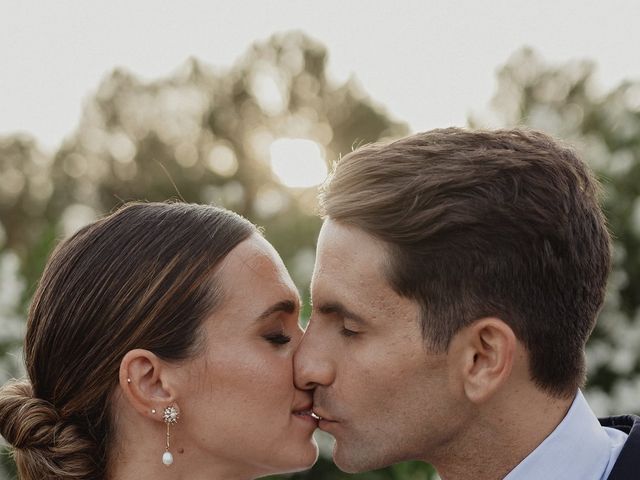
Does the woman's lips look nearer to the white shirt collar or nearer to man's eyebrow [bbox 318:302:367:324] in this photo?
man's eyebrow [bbox 318:302:367:324]

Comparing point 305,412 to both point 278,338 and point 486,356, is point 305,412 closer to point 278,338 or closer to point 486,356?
point 278,338

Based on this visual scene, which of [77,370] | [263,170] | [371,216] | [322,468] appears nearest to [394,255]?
[371,216]

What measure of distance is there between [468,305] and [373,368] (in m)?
0.42

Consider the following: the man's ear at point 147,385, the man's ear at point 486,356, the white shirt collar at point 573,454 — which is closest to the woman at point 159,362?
the man's ear at point 147,385

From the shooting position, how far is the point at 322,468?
769 cm

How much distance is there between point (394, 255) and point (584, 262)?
0.68 metres

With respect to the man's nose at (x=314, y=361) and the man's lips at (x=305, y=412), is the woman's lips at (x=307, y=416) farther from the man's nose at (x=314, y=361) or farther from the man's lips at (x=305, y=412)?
the man's nose at (x=314, y=361)

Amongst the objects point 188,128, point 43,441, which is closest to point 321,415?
point 43,441

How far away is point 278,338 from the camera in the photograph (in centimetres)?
371

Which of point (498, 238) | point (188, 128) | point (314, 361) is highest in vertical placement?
point (498, 238)

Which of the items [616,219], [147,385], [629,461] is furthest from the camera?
[616,219]

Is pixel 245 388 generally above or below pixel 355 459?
above

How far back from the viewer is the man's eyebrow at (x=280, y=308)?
143 inches

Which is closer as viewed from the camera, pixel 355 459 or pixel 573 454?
pixel 573 454
